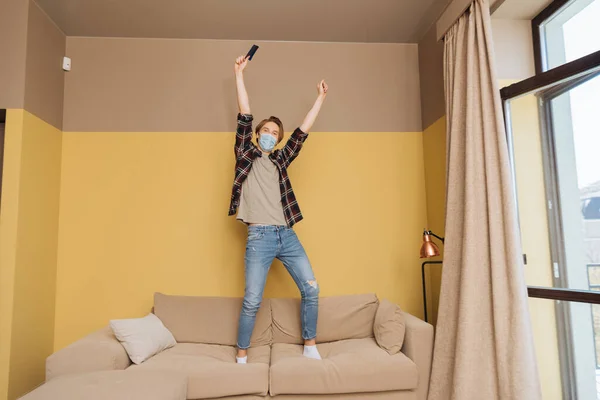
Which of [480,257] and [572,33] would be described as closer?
[480,257]

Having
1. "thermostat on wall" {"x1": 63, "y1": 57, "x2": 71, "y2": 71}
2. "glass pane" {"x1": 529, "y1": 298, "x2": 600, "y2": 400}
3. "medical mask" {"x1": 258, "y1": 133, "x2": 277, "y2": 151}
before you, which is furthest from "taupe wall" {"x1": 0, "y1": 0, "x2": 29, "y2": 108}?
"glass pane" {"x1": 529, "y1": 298, "x2": 600, "y2": 400}

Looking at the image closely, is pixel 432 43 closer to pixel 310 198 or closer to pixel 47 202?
pixel 310 198

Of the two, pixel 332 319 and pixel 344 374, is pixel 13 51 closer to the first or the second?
pixel 332 319

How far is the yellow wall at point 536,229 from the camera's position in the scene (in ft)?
7.96

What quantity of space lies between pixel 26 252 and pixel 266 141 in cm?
182

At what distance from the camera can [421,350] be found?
2451 mm

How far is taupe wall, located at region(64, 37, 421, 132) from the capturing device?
11.1 ft

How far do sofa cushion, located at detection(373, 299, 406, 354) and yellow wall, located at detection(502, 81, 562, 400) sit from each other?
2.62 feet

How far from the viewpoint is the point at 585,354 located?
7.55 feet

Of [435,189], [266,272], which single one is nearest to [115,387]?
[266,272]

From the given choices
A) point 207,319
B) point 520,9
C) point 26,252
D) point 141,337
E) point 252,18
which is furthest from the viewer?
point 252,18

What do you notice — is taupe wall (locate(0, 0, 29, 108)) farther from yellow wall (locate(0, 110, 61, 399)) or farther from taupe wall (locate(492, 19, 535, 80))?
taupe wall (locate(492, 19, 535, 80))

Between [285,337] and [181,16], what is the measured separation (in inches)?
100

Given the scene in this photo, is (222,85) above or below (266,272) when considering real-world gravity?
above
